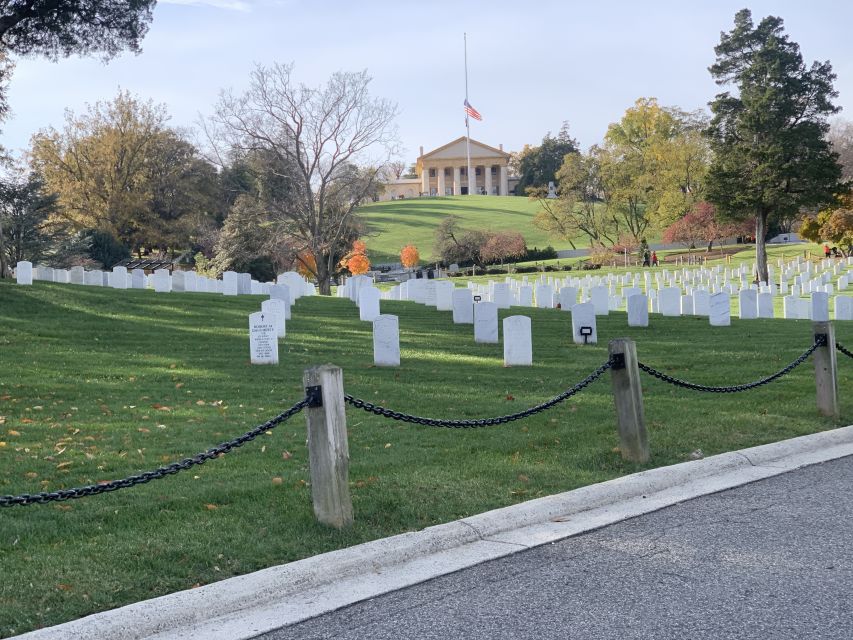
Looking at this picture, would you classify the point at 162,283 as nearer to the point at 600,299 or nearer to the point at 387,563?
the point at 600,299

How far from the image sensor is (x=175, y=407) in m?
10.3

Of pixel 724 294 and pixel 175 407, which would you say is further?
pixel 724 294

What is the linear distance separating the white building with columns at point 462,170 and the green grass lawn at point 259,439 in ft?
419

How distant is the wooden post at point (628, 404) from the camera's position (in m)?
7.53

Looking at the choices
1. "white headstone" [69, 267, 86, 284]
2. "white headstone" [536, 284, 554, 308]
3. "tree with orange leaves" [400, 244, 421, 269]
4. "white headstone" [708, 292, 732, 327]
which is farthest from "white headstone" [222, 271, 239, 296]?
"tree with orange leaves" [400, 244, 421, 269]

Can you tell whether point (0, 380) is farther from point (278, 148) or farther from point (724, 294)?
point (278, 148)

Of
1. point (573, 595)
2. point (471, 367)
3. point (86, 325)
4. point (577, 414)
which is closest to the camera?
point (573, 595)

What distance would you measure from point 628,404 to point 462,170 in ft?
471

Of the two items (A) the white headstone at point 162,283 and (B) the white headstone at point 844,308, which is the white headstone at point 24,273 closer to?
(A) the white headstone at point 162,283

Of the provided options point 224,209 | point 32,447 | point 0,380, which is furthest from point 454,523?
point 224,209

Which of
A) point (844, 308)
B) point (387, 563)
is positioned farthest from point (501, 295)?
point (387, 563)

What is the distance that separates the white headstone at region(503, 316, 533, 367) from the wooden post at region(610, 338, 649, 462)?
650 centimetres

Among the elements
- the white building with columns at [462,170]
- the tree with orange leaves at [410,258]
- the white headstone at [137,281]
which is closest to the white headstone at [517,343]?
the white headstone at [137,281]

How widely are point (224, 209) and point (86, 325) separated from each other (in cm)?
4863
